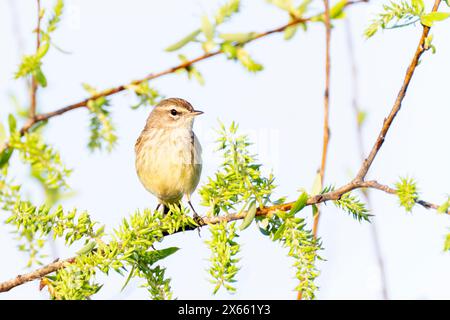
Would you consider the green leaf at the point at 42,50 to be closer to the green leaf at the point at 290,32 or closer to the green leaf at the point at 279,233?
the green leaf at the point at 290,32

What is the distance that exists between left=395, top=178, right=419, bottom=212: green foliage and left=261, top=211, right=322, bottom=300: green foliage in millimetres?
348

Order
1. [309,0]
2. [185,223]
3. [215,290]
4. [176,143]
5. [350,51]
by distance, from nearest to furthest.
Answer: [309,0] → [215,290] → [185,223] → [350,51] → [176,143]

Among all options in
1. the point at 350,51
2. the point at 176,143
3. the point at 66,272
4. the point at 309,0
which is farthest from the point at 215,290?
the point at 176,143

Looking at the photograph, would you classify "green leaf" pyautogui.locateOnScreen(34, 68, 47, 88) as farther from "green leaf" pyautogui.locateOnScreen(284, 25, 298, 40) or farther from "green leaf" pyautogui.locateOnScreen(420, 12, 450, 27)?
"green leaf" pyautogui.locateOnScreen(420, 12, 450, 27)

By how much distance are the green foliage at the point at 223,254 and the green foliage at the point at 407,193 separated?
1.92ft

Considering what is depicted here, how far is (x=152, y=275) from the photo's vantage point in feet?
7.21

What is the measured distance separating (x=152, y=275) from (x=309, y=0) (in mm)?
1224

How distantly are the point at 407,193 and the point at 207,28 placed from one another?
930mm

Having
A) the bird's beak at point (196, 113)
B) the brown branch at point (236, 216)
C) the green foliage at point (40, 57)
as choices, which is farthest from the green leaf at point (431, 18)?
the bird's beak at point (196, 113)

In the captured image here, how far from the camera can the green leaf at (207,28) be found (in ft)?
4.84

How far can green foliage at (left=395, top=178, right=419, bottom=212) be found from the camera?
192 centimetres

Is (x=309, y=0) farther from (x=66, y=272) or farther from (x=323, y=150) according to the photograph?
(x=66, y=272)
